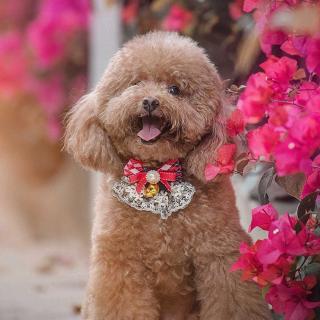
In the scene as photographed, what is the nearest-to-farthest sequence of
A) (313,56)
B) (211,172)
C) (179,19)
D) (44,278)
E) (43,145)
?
(313,56) < (211,172) < (179,19) < (44,278) < (43,145)

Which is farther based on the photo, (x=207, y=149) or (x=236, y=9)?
(x=236, y=9)

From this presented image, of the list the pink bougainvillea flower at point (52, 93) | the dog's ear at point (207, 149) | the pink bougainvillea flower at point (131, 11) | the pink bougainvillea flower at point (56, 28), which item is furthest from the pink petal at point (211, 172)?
the pink bougainvillea flower at point (52, 93)

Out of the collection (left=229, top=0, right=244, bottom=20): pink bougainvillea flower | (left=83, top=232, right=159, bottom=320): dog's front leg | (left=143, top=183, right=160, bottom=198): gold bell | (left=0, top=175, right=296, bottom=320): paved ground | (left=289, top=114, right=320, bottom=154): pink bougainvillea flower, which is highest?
(left=229, top=0, right=244, bottom=20): pink bougainvillea flower

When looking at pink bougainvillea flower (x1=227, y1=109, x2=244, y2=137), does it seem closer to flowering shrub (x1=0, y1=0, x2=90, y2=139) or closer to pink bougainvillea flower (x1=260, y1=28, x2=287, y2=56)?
pink bougainvillea flower (x1=260, y1=28, x2=287, y2=56)

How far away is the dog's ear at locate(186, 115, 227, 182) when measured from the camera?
294 cm

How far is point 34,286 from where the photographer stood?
549 centimetres

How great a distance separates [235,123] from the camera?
2852mm

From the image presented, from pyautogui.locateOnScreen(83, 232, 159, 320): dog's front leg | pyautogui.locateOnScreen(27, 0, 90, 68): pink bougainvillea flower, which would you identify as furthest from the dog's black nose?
pyautogui.locateOnScreen(27, 0, 90, 68): pink bougainvillea flower

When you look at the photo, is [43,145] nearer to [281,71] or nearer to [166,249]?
[166,249]

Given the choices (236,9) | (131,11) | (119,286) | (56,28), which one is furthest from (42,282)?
(119,286)

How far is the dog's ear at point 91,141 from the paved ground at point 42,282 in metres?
1.33

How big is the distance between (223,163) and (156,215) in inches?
12.4

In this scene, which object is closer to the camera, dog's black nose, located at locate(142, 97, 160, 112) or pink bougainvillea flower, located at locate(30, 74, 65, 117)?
dog's black nose, located at locate(142, 97, 160, 112)

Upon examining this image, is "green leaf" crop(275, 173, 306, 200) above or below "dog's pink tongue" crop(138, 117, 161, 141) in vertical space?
below
